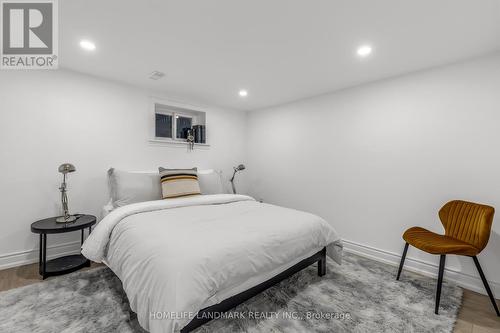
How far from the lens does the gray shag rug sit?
5.09 ft

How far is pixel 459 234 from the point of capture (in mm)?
2061

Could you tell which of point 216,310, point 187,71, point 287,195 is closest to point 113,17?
point 187,71

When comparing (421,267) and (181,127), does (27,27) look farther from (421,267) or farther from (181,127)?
(421,267)

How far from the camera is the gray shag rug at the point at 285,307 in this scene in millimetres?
1551

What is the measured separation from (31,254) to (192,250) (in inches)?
93.0

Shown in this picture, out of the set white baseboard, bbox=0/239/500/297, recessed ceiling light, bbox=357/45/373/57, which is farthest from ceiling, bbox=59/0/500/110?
white baseboard, bbox=0/239/500/297

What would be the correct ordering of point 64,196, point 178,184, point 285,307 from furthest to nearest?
1. point 178,184
2. point 64,196
3. point 285,307

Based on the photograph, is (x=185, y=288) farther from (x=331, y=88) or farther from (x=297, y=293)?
(x=331, y=88)

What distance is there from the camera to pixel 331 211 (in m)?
3.24

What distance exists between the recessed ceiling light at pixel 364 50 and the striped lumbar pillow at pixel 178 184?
239cm

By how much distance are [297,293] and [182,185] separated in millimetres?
1779

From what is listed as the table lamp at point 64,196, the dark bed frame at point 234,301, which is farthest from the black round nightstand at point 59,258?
the dark bed frame at point 234,301

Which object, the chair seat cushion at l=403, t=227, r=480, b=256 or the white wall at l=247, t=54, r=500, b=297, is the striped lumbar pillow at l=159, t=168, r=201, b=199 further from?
the chair seat cushion at l=403, t=227, r=480, b=256

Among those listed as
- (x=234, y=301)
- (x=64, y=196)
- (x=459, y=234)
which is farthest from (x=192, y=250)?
(x=459, y=234)
